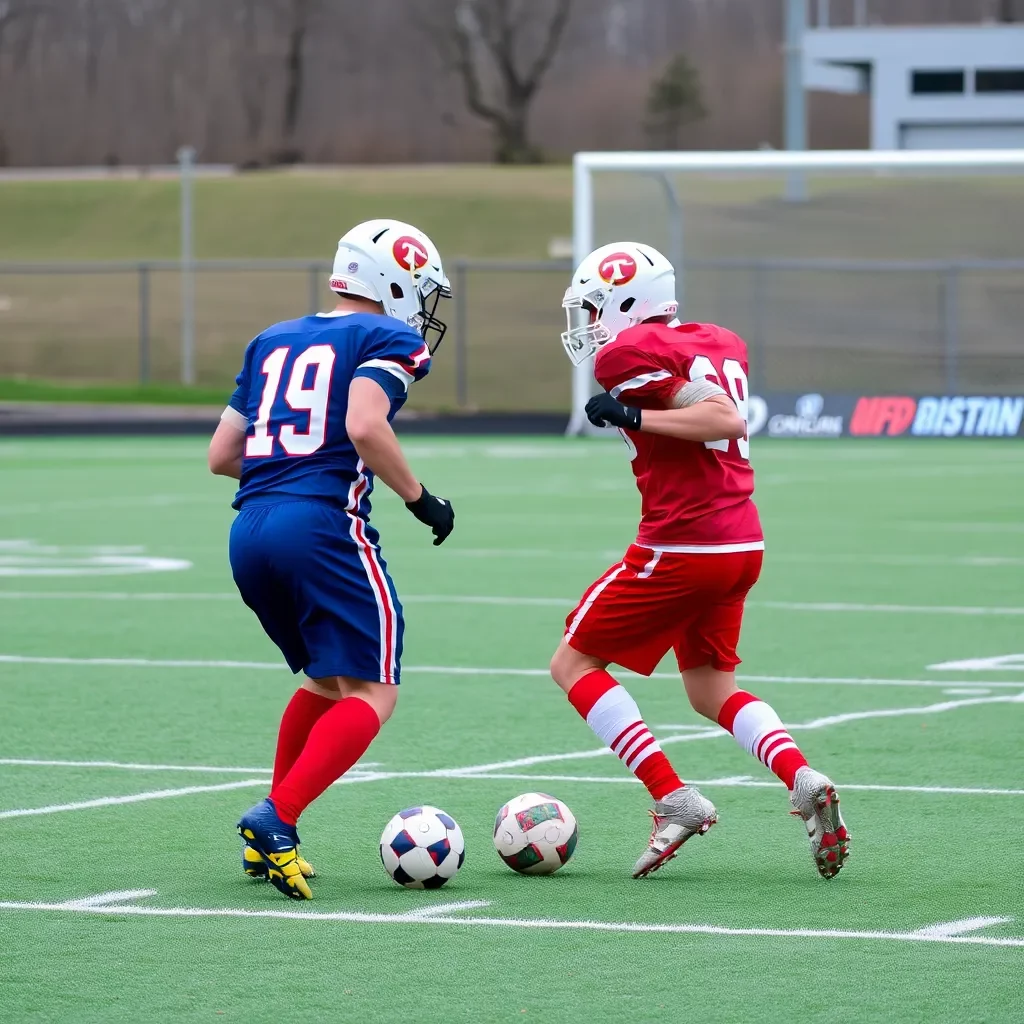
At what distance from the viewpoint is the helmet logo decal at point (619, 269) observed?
21.5 ft

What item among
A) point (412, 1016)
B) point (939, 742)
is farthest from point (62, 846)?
point (939, 742)

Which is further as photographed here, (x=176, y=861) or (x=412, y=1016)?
(x=176, y=861)

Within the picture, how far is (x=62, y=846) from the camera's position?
6641 millimetres

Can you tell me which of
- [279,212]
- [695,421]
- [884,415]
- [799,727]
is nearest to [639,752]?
[695,421]

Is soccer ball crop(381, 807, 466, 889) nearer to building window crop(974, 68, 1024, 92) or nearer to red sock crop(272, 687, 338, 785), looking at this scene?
red sock crop(272, 687, 338, 785)

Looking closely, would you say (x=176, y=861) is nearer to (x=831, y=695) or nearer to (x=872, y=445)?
(x=831, y=695)

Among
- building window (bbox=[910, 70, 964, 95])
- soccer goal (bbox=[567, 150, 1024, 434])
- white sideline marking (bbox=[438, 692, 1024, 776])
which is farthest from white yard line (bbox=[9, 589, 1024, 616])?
building window (bbox=[910, 70, 964, 95])

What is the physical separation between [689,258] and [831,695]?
86.0 feet

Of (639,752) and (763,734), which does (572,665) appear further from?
(763,734)

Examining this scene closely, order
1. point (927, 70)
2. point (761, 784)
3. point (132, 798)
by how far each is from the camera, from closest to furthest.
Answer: point (132, 798) → point (761, 784) → point (927, 70)

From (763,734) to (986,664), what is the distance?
4.50m

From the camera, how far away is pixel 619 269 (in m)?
6.55

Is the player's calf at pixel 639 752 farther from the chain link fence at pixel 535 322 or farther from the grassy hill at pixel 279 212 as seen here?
the grassy hill at pixel 279 212

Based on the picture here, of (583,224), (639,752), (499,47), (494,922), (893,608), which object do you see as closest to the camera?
(494,922)
